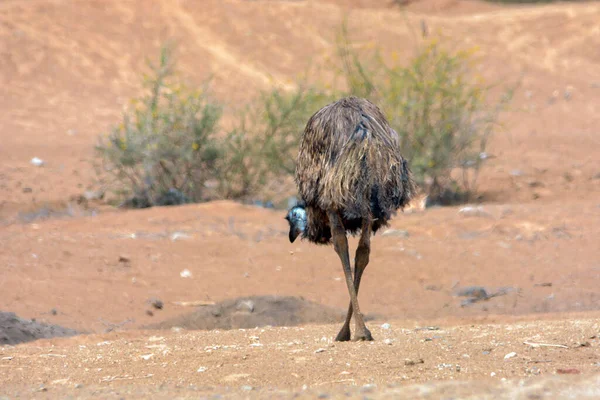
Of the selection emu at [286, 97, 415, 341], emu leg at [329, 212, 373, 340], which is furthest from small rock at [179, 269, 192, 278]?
emu leg at [329, 212, 373, 340]

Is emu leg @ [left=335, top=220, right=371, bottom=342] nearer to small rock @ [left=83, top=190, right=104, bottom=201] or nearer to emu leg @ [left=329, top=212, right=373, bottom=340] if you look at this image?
emu leg @ [left=329, top=212, right=373, bottom=340]

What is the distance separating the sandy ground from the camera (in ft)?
17.4

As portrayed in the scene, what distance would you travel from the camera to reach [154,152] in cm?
1266

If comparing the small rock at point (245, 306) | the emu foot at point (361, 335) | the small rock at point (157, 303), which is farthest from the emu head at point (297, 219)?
the small rock at point (157, 303)

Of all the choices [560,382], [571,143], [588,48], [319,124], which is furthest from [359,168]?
[588,48]

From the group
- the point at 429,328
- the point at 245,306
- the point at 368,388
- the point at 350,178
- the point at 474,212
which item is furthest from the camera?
the point at 474,212

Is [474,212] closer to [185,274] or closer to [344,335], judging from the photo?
[185,274]

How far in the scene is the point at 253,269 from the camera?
953 cm

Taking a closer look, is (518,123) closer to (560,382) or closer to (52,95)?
(52,95)

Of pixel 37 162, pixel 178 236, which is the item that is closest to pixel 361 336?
pixel 178 236

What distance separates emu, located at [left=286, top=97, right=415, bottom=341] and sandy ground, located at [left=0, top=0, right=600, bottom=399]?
707mm

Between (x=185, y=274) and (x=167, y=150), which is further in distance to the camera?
(x=167, y=150)

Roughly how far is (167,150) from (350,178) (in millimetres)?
7081

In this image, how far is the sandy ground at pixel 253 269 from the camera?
5297 mm
